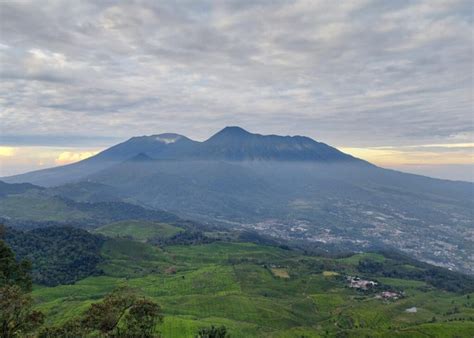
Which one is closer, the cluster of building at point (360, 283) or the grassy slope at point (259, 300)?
the grassy slope at point (259, 300)

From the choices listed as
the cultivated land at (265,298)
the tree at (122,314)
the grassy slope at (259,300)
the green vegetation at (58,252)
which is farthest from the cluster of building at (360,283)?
the tree at (122,314)

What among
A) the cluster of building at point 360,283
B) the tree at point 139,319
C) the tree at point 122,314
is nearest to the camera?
the tree at point 122,314

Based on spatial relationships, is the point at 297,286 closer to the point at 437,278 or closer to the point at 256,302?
the point at 256,302

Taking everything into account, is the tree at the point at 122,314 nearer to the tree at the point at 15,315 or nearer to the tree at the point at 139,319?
the tree at the point at 139,319

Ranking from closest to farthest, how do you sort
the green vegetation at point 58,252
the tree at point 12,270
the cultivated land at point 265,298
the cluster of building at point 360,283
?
the tree at point 12,270
the cultivated land at point 265,298
the green vegetation at point 58,252
the cluster of building at point 360,283

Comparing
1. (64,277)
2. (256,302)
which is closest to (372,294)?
(256,302)

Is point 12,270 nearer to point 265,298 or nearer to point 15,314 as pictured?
point 15,314

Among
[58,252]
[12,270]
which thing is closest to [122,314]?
[12,270]
